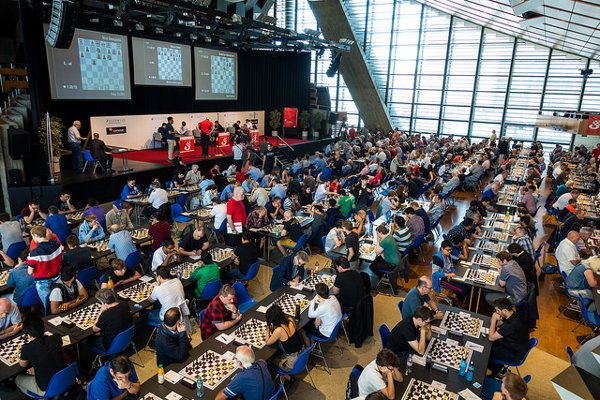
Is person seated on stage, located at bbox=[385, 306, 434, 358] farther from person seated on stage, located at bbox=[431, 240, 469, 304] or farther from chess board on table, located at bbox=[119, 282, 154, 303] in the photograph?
chess board on table, located at bbox=[119, 282, 154, 303]

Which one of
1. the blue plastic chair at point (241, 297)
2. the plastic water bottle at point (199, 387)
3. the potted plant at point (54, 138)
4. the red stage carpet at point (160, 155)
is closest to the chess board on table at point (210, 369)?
the plastic water bottle at point (199, 387)

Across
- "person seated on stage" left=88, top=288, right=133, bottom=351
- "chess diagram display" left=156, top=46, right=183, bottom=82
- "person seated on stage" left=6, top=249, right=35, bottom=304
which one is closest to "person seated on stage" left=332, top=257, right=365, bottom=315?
"person seated on stage" left=88, top=288, right=133, bottom=351

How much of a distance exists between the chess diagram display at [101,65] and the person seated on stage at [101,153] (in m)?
2.42

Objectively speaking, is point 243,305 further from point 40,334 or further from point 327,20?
point 327,20

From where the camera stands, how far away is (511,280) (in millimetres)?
5602

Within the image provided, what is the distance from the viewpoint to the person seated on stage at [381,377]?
3.57 metres

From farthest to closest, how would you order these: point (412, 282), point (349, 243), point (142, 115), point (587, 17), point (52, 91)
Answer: point (142, 115), point (52, 91), point (587, 17), point (412, 282), point (349, 243)

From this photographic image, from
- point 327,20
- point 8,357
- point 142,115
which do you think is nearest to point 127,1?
point 142,115

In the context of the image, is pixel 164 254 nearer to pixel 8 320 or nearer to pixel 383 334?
pixel 8 320

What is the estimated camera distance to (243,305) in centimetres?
573

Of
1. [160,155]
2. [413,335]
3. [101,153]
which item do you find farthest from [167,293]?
[160,155]

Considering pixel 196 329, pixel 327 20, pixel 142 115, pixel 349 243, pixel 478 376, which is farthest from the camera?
pixel 327 20

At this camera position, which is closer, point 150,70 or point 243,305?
point 243,305

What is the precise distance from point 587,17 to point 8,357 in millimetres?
11959
